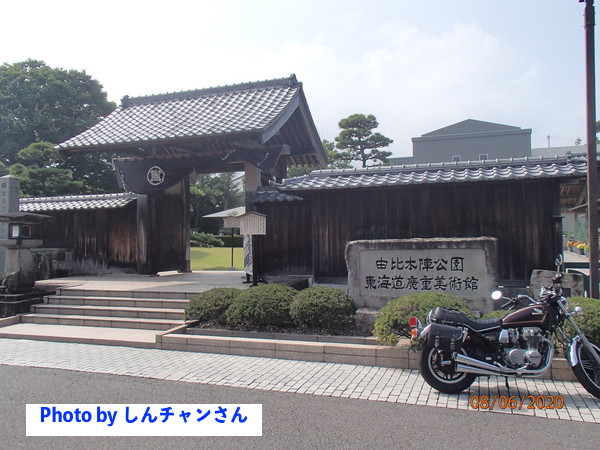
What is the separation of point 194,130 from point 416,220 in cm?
660

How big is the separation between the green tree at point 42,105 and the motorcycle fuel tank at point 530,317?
112 feet

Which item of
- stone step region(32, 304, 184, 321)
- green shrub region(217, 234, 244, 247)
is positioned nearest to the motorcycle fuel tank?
stone step region(32, 304, 184, 321)

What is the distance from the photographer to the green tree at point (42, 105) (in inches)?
1257

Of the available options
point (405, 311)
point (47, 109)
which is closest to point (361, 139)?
point (47, 109)

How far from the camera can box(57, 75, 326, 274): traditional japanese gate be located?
1249 centimetres

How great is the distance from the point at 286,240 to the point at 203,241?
2004 cm

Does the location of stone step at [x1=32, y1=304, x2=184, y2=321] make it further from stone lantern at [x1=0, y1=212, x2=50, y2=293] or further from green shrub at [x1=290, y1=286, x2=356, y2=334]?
green shrub at [x1=290, y1=286, x2=356, y2=334]

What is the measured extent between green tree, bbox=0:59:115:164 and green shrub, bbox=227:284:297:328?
30.0 m

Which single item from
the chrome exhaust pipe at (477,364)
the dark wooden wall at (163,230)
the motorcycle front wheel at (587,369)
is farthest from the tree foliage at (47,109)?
the motorcycle front wheel at (587,369)

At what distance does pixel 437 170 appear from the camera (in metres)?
10.5

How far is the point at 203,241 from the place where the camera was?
103ft

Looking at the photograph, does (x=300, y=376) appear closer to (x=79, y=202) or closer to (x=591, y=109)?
(x=591, y=109)

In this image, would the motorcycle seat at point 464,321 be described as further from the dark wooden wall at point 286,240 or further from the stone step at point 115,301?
the dark wooden wall at point 286,240
